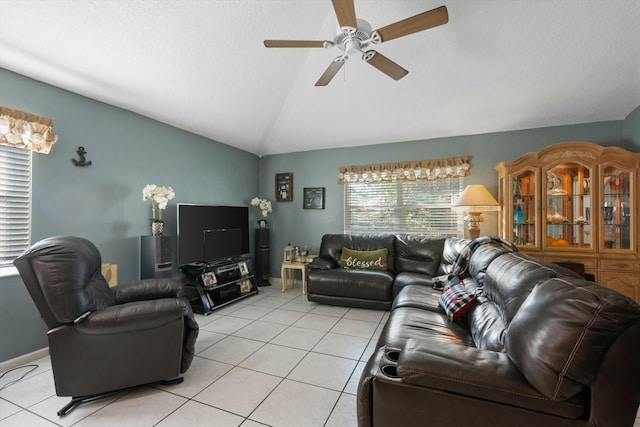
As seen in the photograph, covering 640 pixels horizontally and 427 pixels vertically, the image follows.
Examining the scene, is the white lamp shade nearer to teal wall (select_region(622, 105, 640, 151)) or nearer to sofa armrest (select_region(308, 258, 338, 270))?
teal wall (select_region(622, 105, 640, 151))

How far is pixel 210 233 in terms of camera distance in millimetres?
3930

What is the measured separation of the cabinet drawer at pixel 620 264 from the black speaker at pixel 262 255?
4.52 metres

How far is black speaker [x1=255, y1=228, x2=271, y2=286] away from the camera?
4.89m

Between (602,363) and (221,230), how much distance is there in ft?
13.1

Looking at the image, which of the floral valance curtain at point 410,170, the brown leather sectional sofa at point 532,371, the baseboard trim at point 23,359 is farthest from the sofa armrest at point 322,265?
the baseboard trim at point 23,359

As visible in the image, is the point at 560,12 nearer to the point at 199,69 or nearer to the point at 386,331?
the point at 386,331

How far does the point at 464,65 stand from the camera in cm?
278

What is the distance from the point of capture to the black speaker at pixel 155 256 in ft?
10.2

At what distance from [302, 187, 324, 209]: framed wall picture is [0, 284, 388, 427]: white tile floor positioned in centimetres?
233

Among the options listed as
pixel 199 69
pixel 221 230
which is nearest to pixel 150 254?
pixel 221 230

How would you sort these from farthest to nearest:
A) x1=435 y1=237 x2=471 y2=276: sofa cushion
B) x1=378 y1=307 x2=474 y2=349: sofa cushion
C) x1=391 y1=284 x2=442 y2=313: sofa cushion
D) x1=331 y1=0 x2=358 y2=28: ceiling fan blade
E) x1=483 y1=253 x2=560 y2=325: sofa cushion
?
x1=435 y1=237 x2=471 y2=276: sofa cushion
x1=391 y1=284 x2=442 y2=313: sofa cushion
x1=378 y1=307 x2=474 y2=349: sofa cushion
x1=331 y1=0 x2=358 y2=28: ceiling fan blade
x1=483 y1=253 x2=560 y2=325: sofa cushion

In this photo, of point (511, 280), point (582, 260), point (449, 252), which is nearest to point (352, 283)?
point (449, 252)

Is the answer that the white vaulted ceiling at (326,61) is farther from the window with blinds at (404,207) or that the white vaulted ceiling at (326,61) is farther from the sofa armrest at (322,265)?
the sofa armrest at (322,265)

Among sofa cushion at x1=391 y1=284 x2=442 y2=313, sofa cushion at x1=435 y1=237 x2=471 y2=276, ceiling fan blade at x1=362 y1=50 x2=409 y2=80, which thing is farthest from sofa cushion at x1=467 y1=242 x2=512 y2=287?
ceiling fan blade at x1=362 y1=50 x2=409 y2=80
